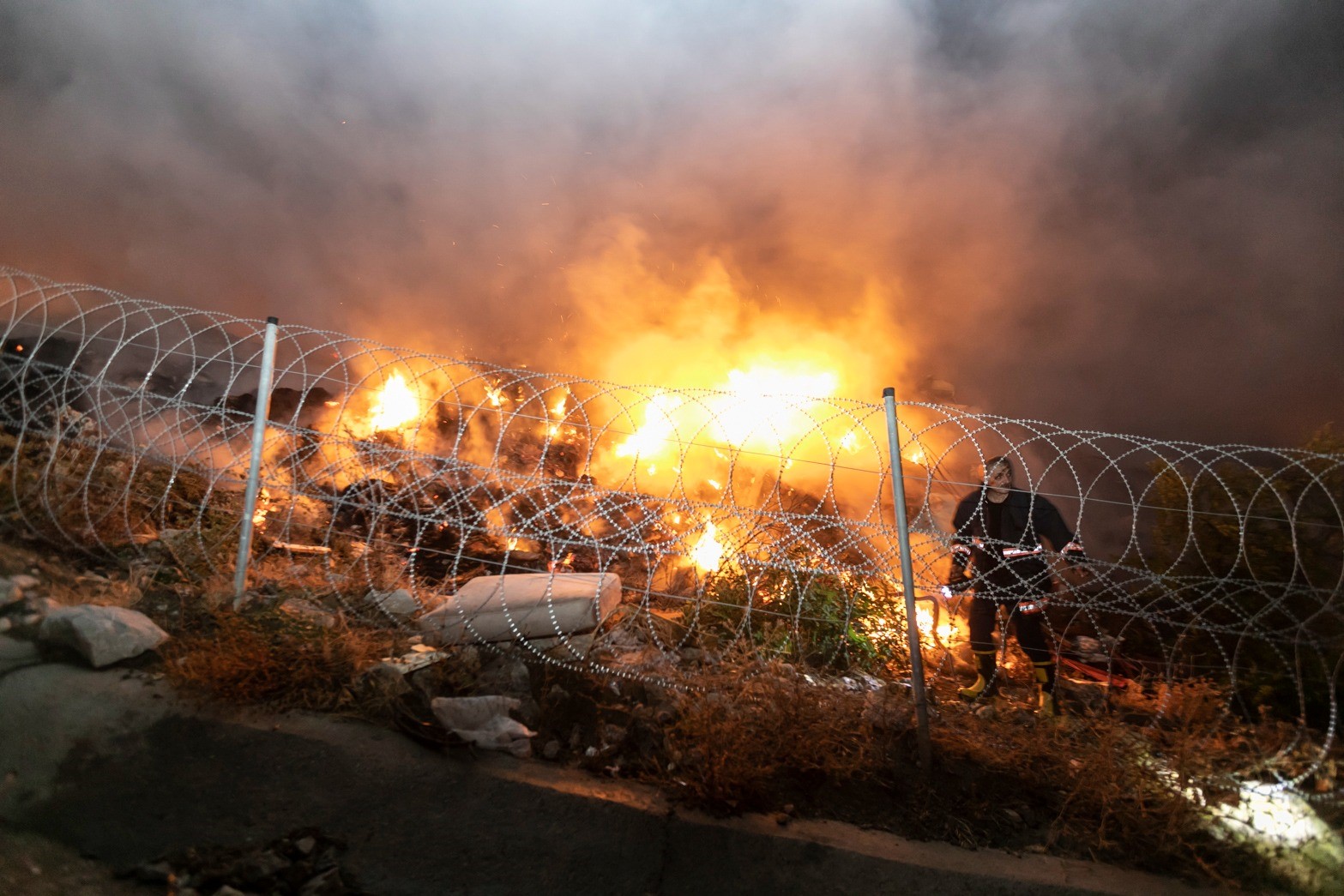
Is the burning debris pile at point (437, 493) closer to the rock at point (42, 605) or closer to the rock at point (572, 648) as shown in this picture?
the rock at point (572, 648)

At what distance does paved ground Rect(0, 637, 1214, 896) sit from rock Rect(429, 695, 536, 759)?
0.08m

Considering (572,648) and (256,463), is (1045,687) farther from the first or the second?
(256,463)

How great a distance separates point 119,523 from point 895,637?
5582 mm

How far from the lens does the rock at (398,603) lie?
14.5 feet

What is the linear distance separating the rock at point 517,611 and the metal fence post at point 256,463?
1059 mm

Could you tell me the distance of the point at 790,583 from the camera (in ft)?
17.8

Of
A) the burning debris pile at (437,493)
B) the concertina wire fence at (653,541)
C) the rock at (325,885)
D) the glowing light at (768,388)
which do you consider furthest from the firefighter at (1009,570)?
the glowing light at (768,388)

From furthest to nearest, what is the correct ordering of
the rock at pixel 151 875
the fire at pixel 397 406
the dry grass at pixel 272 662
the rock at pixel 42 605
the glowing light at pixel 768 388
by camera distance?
the glowing light at pixel 768 388 < the fire at pixel 397 406 < the rock at pixel 42 605 < the dry grass at pixel 272 662 < the rock at pixel 151 875

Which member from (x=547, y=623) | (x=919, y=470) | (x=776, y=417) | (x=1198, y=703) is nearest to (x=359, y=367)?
(x=776, y=417)

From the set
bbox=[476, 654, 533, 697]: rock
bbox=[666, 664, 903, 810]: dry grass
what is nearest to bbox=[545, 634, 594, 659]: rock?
bbox=[476, 654, 533, 697]: rock

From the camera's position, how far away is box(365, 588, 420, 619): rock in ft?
14.5

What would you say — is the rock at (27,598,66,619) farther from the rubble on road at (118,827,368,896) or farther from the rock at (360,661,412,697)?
the rubble on road at (118,827,368,896)

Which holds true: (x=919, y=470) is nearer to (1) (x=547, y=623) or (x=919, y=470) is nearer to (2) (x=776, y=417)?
(2) (x=776, y=417)

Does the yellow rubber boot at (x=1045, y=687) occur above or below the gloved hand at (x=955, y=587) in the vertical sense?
below
